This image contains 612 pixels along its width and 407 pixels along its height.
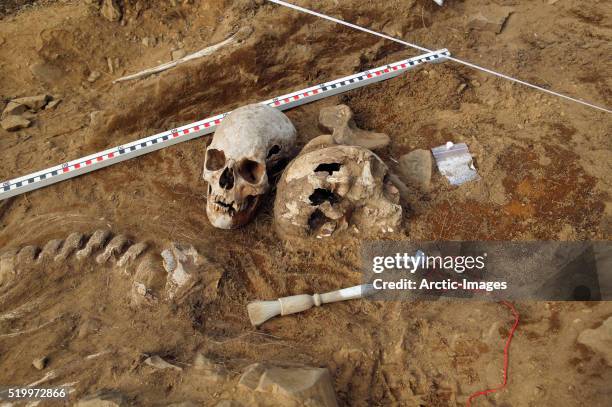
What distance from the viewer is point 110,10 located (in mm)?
5613

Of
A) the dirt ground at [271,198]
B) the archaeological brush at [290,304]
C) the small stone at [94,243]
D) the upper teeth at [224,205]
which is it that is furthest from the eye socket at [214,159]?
the archaeological brush at [290,304]

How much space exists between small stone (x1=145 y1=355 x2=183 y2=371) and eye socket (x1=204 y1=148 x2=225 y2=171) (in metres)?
1.69

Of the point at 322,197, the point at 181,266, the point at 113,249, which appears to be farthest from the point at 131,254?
the point at 322,197

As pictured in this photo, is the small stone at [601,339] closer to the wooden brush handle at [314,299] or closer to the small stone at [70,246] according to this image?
the wooden brush handle at [314,299]

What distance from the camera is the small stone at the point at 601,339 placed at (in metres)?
3.09

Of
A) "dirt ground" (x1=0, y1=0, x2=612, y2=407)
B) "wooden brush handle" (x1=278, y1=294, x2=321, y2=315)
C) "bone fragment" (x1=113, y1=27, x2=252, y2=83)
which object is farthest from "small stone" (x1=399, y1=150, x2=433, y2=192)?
"bone fragment" (x1=113, y1=27, x2=252, y2=83)

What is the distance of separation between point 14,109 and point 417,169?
4642 millimetres

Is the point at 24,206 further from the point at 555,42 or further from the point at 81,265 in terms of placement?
the point at 555,42

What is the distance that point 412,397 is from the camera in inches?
122

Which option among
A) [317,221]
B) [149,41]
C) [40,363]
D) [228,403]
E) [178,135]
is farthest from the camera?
[149,41]

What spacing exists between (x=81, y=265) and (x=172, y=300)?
0.93 meters

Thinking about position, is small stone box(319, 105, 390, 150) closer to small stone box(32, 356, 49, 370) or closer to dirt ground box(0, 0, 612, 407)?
dirt ground box(0, 0, 612, 407)

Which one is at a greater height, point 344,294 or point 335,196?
point 335,196

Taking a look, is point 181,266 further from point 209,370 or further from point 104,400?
point 104,400
